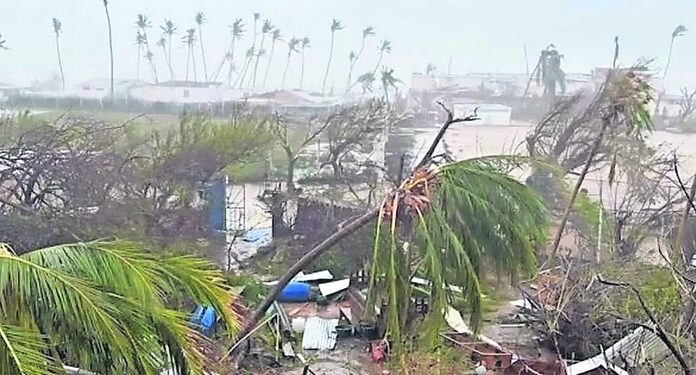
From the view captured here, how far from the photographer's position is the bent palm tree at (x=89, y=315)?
2.46 metres

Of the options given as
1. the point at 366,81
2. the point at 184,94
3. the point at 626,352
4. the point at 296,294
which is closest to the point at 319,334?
the point at 296,294

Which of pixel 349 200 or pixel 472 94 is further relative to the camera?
pixel 472 94

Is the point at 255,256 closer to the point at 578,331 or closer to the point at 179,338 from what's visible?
the point at 578,331

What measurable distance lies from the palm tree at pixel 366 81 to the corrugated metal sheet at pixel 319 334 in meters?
6.02

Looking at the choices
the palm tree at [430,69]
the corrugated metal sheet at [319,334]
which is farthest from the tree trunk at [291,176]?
the corrugated metal sheet at [319,334]

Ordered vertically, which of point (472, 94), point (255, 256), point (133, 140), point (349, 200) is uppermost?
point (472, 94)

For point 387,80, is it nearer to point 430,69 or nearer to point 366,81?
point 366,81

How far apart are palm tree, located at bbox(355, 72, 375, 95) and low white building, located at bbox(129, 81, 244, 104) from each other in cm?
220

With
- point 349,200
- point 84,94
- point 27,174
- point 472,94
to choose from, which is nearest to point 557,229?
point 349,200

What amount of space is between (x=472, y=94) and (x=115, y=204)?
6.41 meters

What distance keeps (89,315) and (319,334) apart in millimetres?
5662

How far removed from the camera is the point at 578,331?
7.49 meters

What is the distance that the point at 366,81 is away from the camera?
1359 cm

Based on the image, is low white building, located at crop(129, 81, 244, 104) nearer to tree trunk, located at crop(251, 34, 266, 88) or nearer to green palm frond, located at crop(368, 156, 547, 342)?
tree trunk, located at crop(251, 34, 266, 88)
